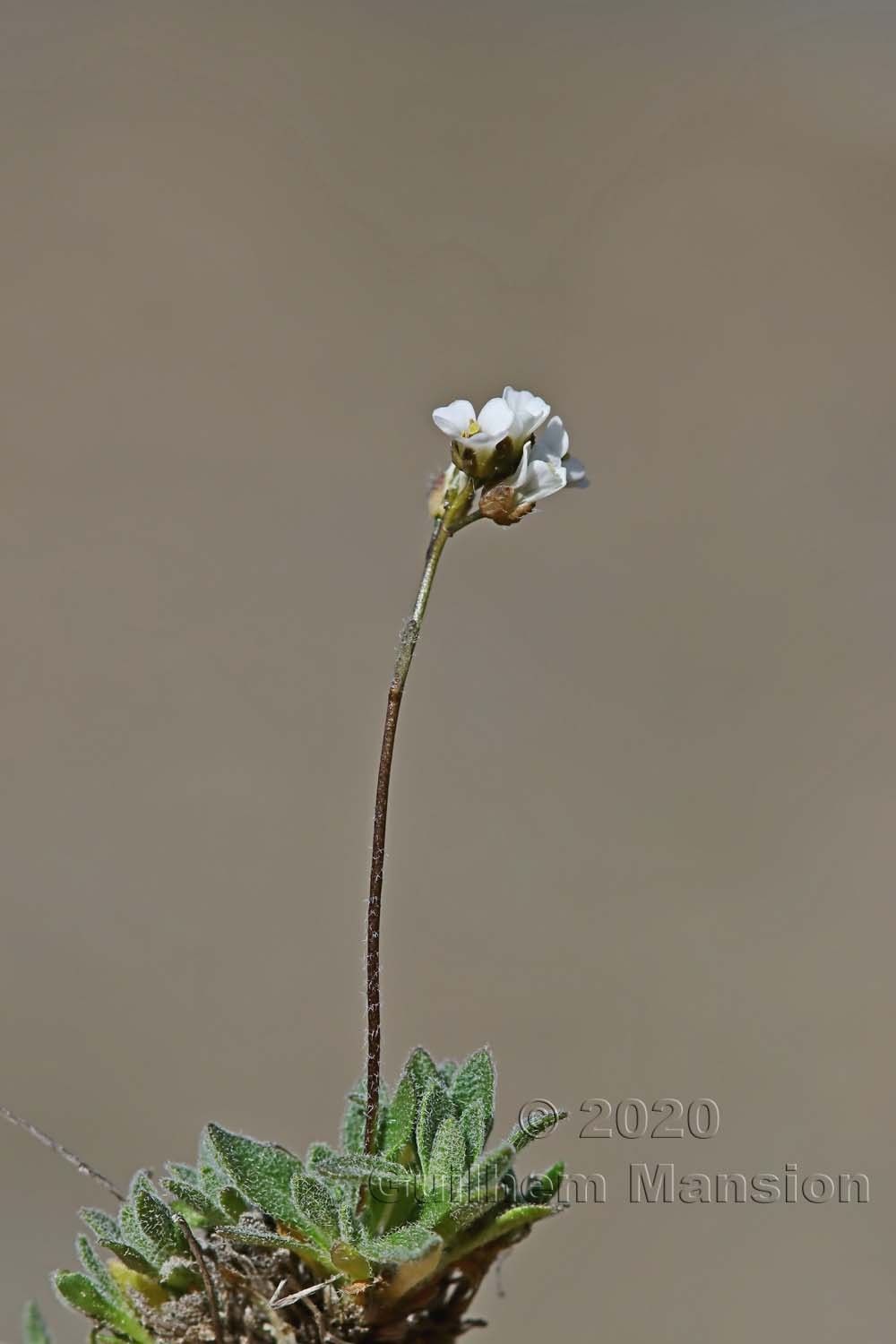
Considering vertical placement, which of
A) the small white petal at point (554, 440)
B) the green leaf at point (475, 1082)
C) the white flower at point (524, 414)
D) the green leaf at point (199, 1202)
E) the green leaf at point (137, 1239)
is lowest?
the green leaf at point (137, 1239)

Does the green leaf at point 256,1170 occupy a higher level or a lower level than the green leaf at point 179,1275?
higher

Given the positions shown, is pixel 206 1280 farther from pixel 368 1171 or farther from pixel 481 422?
pixel 481 422

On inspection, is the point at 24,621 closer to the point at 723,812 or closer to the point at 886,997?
the point at 723,812

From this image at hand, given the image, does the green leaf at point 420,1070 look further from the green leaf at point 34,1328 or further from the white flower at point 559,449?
the white flower at point 559,449

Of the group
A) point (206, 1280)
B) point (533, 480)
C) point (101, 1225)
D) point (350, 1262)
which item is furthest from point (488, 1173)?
point (533, 480)

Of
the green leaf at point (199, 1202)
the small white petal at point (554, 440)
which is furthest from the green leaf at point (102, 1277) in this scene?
the small white petal at point (554, 440)

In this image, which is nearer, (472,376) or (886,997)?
(886,997)

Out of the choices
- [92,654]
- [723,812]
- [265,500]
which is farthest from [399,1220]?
[265,500]

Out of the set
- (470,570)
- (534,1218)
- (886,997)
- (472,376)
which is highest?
(472,376)
